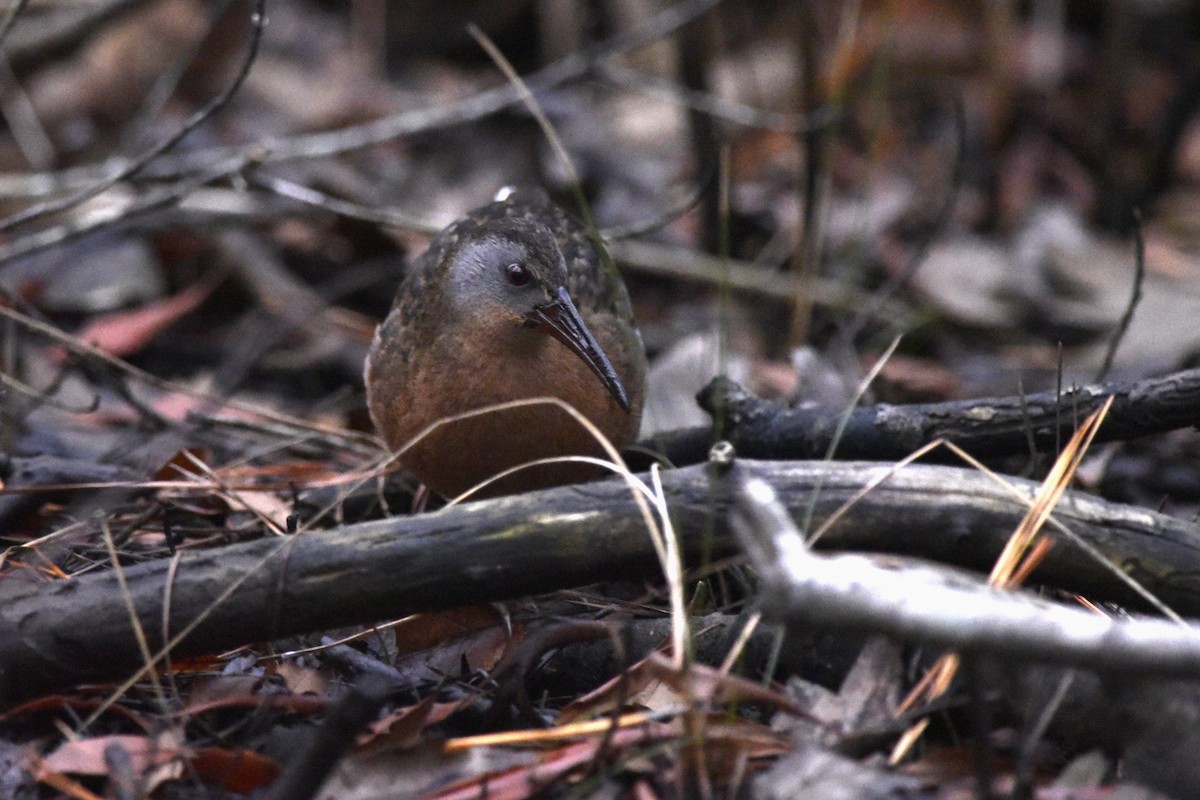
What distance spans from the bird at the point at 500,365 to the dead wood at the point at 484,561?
860 mm

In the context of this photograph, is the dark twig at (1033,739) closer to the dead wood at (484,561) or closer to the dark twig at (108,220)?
the dead wood at (484,561)

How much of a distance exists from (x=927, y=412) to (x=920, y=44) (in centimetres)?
631

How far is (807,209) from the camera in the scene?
6195 mm

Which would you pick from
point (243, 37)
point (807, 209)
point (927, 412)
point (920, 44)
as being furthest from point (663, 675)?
point (920, 44)

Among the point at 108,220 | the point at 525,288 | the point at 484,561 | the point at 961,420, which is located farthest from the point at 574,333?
the point at 108,220

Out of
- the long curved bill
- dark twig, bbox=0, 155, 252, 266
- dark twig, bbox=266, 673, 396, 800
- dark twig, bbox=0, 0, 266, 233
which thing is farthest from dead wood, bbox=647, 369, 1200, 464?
dark twig, bbox=0, 155, 252, 266

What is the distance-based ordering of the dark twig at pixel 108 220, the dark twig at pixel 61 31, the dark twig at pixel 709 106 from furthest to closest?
the dark twig at pixel 61 31
the dark twig at pixel 709 106
the dark twig at pixel 108 220

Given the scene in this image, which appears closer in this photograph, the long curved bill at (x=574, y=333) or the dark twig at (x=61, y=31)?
the long curved bill at (x=574, y=333)

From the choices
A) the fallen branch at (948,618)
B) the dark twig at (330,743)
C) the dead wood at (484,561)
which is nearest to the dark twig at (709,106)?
the dead wood at (484,561)

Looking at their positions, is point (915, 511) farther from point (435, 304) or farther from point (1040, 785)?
point (435, 304)

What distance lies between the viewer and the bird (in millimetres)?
3629

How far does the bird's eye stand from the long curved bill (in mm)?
93

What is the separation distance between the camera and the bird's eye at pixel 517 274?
12.5ft

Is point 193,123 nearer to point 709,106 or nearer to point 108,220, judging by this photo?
point 108,220
